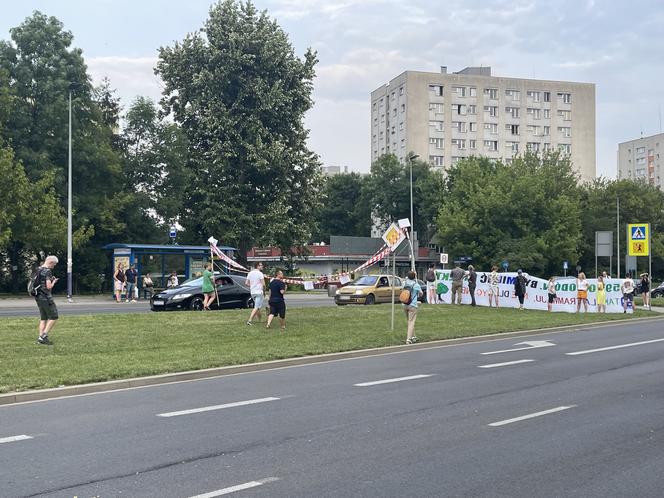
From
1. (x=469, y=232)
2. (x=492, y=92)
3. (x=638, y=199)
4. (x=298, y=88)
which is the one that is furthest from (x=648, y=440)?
(x=492, y=92)

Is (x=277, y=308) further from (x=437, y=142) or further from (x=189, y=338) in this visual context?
(x=437, y=142)

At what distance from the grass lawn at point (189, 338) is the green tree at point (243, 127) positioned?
19.7 meters

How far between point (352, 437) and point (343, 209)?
3436 inches

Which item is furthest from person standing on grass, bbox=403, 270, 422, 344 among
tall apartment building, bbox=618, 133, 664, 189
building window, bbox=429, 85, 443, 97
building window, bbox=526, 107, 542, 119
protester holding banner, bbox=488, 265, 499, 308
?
tall apartment building, bbox=618, 133, 664, 189

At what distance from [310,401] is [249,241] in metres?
35.6

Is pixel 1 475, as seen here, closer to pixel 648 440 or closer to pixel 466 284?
pixel 648 440

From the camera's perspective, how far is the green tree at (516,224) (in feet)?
198

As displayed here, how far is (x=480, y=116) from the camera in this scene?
322 ft

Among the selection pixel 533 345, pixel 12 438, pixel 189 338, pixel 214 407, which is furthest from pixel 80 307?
pixel 12 438

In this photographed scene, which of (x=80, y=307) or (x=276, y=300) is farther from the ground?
(x=276, y=300)

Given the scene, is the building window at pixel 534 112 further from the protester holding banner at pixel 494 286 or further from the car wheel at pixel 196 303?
the car wheel at pixel 196 303

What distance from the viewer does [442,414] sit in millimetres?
9070

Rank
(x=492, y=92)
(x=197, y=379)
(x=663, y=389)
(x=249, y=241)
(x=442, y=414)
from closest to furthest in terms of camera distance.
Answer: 1. (x=442, y=414)
2. (x=663, y=389)
3. (x=197, y=379)
4. (x=249, y=241)
5. (x=492, y=92)

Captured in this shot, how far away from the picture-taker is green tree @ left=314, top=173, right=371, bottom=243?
9344 cm
